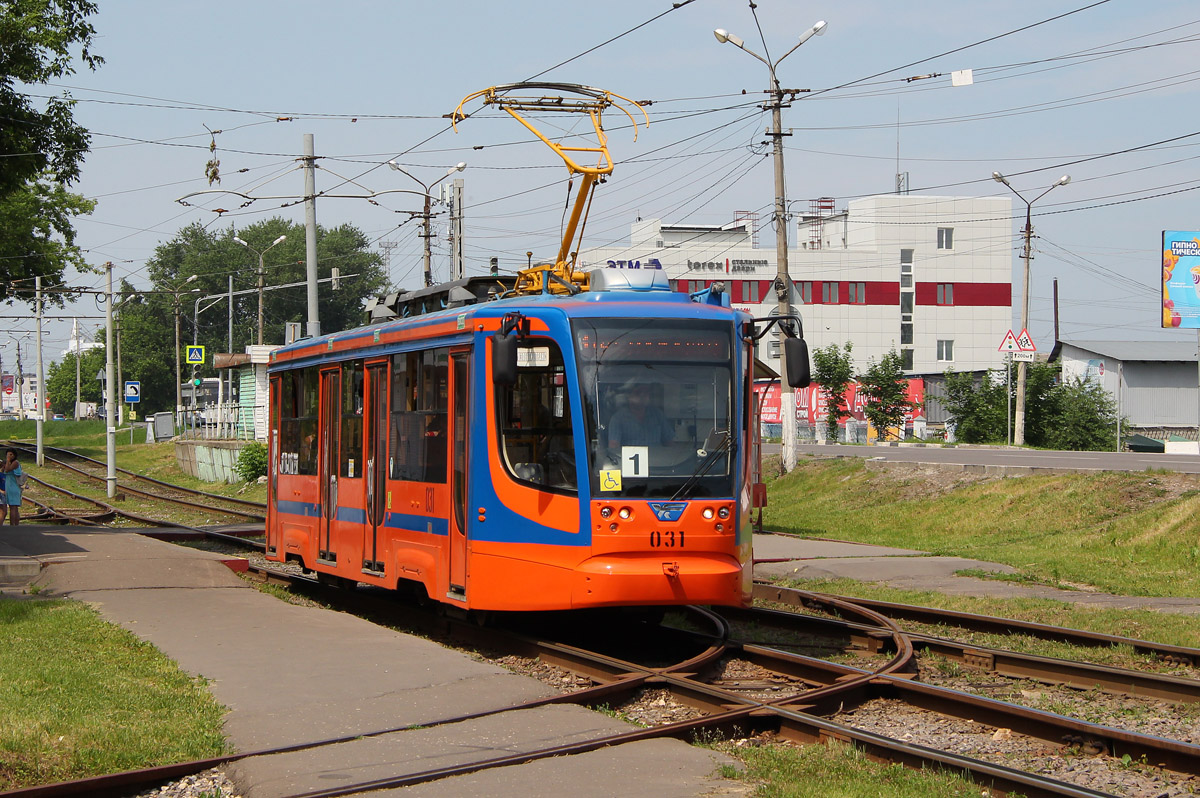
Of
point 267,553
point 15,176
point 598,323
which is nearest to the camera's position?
point 598,323

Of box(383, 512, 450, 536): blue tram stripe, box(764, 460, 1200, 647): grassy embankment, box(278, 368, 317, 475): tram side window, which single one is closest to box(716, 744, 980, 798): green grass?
box(383, 512, 450, 536): blue tram stripe

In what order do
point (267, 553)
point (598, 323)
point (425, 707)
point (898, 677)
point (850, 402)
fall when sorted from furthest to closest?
1. point (850, 402)
2. point (267, 553)
3. point (598, 323)
4. point (898, 677)
5. point (425, 707)

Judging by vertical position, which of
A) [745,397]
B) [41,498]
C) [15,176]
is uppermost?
[15,176]

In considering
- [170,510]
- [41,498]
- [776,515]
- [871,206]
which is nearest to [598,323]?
[776,515]

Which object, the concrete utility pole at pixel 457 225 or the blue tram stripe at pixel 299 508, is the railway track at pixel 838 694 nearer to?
the blue tram stripe at pixel 299 508

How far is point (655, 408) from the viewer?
10.1 metres

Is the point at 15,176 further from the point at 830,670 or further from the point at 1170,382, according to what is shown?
the point at 1170,382

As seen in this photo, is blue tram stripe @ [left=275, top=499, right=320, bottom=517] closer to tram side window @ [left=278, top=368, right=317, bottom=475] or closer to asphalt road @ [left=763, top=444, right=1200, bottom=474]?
tram side window @ [left=278, top=368, right=317, bottom=475]

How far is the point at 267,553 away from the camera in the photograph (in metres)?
16.9

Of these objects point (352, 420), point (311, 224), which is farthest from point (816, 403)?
point (352, 420)

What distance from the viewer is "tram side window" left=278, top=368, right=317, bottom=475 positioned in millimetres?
15250

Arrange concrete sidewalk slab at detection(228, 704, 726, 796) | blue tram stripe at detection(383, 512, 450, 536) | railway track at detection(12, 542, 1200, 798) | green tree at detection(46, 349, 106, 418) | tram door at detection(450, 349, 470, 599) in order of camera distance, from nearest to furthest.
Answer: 1. concrete sidewalk slab at detection(228, 704, 726, 796)
2. railway track at detection(12, 542, 1200, 798)
3. tram door at detection(450, 349, 470, 599)
4. blue tram stripe at detection(383, 512, 450, 536)
5. green tree at detection(46, 349, 106, 418)

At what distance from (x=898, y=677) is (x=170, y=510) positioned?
27704 millimetres

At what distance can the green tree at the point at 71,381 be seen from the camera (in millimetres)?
133875
